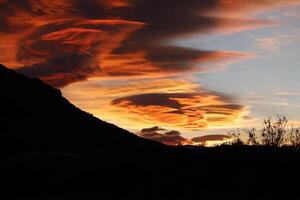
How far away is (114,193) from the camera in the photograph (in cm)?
1453

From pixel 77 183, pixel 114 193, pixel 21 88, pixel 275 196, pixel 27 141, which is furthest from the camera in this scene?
pixel 21 88

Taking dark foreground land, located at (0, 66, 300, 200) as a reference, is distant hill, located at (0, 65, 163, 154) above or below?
above

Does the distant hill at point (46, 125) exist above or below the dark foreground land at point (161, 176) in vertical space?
above

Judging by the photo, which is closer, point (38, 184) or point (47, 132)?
point (38, 184)

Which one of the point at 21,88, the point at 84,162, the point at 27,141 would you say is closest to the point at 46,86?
the point at 21,88

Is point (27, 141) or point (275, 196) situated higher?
point (27, 141)

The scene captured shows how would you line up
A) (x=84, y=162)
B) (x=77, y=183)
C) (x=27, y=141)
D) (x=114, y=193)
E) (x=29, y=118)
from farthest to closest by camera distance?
(x=29, y=118) < (x=27, y=141) < (x=84, y=162) < (x=77, y=183) < (x=114, y=193)

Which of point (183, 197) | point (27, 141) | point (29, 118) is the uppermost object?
point (29, 118)

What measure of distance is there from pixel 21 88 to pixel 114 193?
3303 centimetres

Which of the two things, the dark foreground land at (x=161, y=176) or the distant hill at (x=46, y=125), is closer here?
the dark foreground land at (x=161, y=176)

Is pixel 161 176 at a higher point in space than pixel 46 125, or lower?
lower

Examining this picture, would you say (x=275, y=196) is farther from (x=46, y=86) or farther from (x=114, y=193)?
(x=46, y=86)

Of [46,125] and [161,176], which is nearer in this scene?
[161,176]

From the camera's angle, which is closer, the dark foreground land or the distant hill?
the dark foreground land
